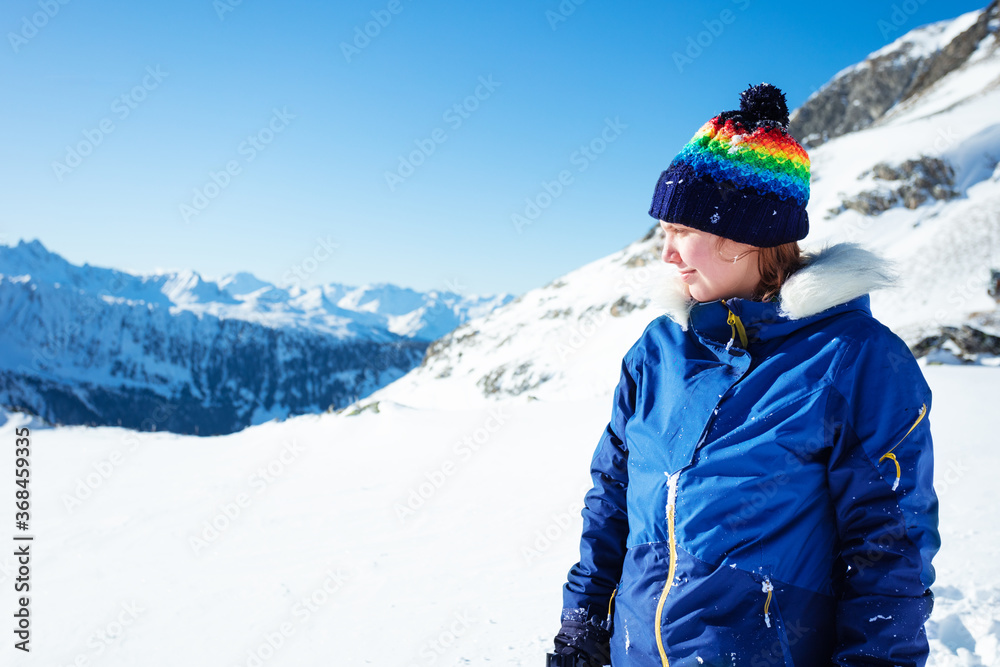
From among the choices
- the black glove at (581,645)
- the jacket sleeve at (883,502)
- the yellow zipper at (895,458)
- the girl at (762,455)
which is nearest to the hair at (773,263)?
the girl at (762,455)

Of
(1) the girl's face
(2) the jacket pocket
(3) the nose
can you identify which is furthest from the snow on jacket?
(3) the nose

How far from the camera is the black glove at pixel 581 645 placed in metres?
2.09

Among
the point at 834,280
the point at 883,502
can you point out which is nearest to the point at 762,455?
the point at 883,502

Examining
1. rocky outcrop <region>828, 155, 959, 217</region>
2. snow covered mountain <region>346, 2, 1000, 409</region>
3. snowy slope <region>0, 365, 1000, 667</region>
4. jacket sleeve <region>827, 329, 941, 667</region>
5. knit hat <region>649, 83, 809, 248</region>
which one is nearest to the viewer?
jacket sleeve <region>827, 329, 941, 667</region>

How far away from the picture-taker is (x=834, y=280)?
5.50 ft

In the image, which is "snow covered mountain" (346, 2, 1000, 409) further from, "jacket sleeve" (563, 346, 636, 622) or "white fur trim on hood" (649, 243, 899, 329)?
"jacket sleeve" (563, 346, 636, 622)

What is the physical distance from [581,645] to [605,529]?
46 centimetres

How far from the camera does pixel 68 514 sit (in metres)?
7.29

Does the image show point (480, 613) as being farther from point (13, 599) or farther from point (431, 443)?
point (431, 443)

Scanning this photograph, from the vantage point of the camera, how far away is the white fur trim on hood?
1666mm

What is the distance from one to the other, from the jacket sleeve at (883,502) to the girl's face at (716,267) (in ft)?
1.67

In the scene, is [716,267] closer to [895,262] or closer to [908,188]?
[895,262]

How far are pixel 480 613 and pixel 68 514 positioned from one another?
663 centimetres

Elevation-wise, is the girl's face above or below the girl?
above
